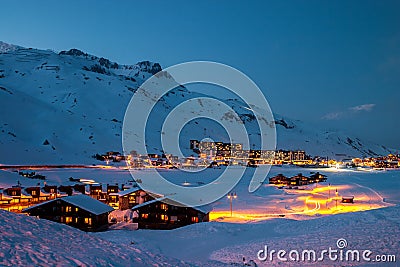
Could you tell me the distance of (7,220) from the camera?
416 inches

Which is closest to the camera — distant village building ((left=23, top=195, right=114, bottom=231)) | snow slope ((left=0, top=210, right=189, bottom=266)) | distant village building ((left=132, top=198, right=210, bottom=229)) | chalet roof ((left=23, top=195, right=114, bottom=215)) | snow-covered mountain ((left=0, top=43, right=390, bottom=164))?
snow slope ((left=0, top=210, right=189, bottom=266))

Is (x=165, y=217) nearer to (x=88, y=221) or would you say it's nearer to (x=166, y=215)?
(x=166, y=215)

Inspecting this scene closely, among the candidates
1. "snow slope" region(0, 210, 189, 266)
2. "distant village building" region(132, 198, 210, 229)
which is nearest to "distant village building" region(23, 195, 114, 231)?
"distant village building" region(132, 198, 210, 229)

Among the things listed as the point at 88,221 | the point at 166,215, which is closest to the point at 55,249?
the point at 88,221

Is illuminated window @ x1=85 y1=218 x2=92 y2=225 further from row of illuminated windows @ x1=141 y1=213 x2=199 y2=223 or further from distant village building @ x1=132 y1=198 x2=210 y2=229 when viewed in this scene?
row of illuminated windows @ x1=141 y1=213 x2=199 y2=223

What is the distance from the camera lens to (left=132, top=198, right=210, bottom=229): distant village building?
96.8ft

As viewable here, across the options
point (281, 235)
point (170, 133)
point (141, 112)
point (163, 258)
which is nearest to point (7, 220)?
point (163, 258)

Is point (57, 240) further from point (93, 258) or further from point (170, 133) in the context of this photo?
point (170, 133)

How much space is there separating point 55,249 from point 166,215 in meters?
21.1

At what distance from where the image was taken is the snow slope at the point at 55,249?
7948 mm

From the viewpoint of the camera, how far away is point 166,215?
97.4 ft

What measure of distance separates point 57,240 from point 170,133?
168905mm

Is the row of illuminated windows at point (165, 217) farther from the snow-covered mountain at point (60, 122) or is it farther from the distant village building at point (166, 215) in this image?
the snow-covered mountain at point (60, 122)

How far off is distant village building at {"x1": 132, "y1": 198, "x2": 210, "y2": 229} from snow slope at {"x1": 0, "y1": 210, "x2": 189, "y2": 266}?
18.2m
